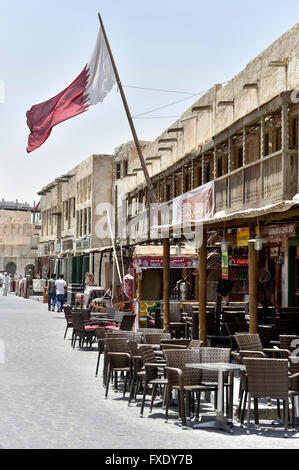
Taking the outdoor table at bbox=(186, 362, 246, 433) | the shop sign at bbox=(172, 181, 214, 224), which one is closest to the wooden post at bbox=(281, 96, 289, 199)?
the shop sign at bbox=(172, 181, 214, 224)

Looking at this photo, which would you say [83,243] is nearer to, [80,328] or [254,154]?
[254,154]

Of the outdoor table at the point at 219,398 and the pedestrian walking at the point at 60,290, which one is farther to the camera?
the pedestrian walking at the point at 60,290

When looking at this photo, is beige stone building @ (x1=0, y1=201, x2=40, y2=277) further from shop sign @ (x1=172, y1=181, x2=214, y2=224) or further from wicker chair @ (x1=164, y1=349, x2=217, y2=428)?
wicker chair @ (x1=164, y1=349, x2=217, y2=428)

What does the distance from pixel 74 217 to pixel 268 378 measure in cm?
5413

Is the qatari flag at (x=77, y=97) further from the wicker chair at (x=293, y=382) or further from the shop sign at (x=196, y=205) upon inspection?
the wicker chair at (x=293, y=382)

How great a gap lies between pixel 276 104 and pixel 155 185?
62.1 ft

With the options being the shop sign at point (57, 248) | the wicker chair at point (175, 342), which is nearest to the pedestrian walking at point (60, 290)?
the shop sign at point (57, 248)

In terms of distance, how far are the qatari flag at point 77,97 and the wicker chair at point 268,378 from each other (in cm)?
1535

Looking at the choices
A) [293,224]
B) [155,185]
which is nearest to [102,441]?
[293,224]

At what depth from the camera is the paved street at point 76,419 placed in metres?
9.73

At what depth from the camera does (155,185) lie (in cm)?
3578

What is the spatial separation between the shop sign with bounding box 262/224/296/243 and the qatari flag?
255 inches

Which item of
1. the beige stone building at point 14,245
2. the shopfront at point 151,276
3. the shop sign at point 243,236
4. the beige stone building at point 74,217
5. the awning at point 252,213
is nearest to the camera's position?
the awning at point 252,213

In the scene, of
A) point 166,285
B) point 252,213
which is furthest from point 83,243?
point 252,213
